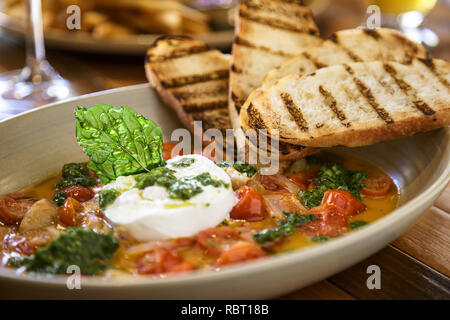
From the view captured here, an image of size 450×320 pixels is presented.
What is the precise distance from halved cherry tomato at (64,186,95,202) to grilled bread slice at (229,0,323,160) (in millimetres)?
1063

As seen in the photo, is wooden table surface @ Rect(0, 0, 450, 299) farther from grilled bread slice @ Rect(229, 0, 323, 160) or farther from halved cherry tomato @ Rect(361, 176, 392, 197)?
grilled bread slice @ Rect(229, 0, 323, 160)

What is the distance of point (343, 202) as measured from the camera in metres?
2.72

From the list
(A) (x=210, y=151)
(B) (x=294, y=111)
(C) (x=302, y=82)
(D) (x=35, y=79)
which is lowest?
(D) (x=35, y=79)

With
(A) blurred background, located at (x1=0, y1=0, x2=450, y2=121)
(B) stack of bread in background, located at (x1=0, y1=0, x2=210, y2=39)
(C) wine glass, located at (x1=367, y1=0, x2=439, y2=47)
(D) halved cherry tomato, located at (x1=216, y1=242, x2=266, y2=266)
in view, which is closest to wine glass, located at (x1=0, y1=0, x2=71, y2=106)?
(A) blurred background, located at (x1=0, y1=0, x2=450, y2=121)

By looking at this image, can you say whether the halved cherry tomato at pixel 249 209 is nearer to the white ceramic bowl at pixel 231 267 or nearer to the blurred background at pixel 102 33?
the white ceramic bowl at pixel 231 267

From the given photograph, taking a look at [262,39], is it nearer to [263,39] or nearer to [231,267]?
[263,39]

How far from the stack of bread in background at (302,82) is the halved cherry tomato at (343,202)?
308 millimetres

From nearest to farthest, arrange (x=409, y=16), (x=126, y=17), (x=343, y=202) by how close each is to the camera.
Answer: (x=343, y=202), (x=126, y=17), (x=409, y=16)

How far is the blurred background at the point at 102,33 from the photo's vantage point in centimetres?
493

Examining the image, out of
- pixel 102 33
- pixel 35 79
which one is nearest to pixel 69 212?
pixel 35 79

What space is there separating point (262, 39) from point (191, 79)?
2.11ft

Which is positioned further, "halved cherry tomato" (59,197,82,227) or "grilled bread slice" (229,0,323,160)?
"grilled bread slice" (229,0,323,160)

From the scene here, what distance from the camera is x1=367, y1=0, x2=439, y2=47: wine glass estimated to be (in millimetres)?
5602

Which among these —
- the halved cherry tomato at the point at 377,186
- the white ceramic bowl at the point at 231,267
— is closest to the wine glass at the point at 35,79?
the white ceramic bowl at the point at 231,267
